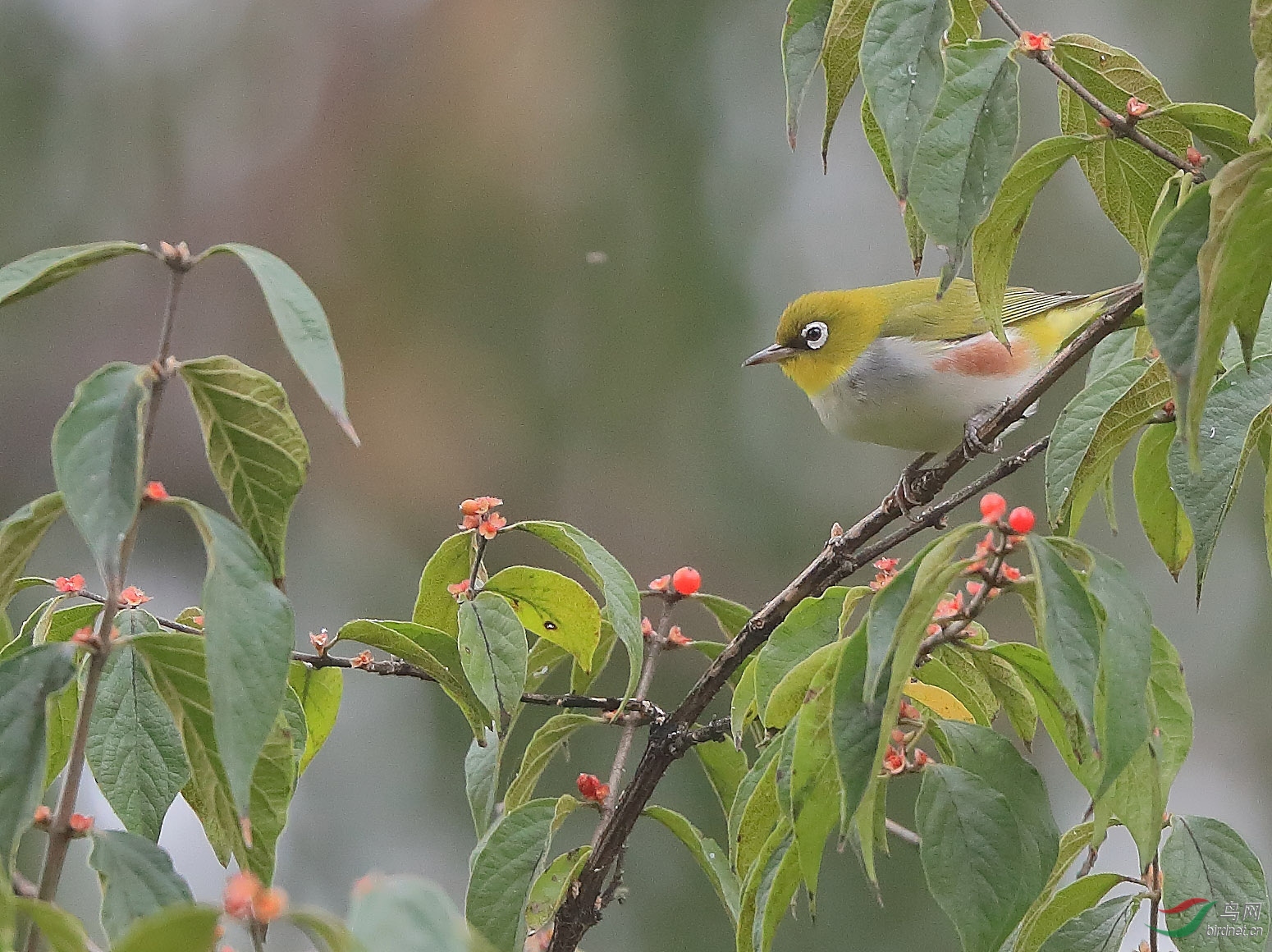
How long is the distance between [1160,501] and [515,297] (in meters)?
4.23

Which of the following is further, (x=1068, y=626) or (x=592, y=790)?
(x=592, y=790)

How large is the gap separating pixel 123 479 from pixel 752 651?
0.69 meters

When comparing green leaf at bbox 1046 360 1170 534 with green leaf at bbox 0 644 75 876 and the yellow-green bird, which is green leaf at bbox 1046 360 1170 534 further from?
the yellow-green bird

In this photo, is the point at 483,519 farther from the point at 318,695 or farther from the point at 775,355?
the point at 775,355

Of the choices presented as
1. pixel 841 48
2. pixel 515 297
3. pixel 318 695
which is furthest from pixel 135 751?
pixel 515 297

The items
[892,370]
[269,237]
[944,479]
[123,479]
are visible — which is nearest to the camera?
[123,479]

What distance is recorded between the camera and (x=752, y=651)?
1.28 meters

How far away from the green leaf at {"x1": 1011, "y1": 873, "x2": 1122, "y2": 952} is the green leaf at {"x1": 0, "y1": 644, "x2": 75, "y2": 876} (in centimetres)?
69

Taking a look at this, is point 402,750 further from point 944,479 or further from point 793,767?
point 793,767

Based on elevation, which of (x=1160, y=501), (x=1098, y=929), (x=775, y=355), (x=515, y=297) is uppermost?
(x=515, y=297)

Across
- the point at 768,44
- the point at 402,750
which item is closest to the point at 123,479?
the point at 402,750

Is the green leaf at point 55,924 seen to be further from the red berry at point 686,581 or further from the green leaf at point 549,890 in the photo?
the red berry at point 686,581

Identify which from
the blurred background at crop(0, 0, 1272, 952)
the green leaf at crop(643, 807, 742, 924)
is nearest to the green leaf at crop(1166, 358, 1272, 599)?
the green leaf at crop(643, 807, 742, 924)

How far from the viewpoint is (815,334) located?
2.80m
